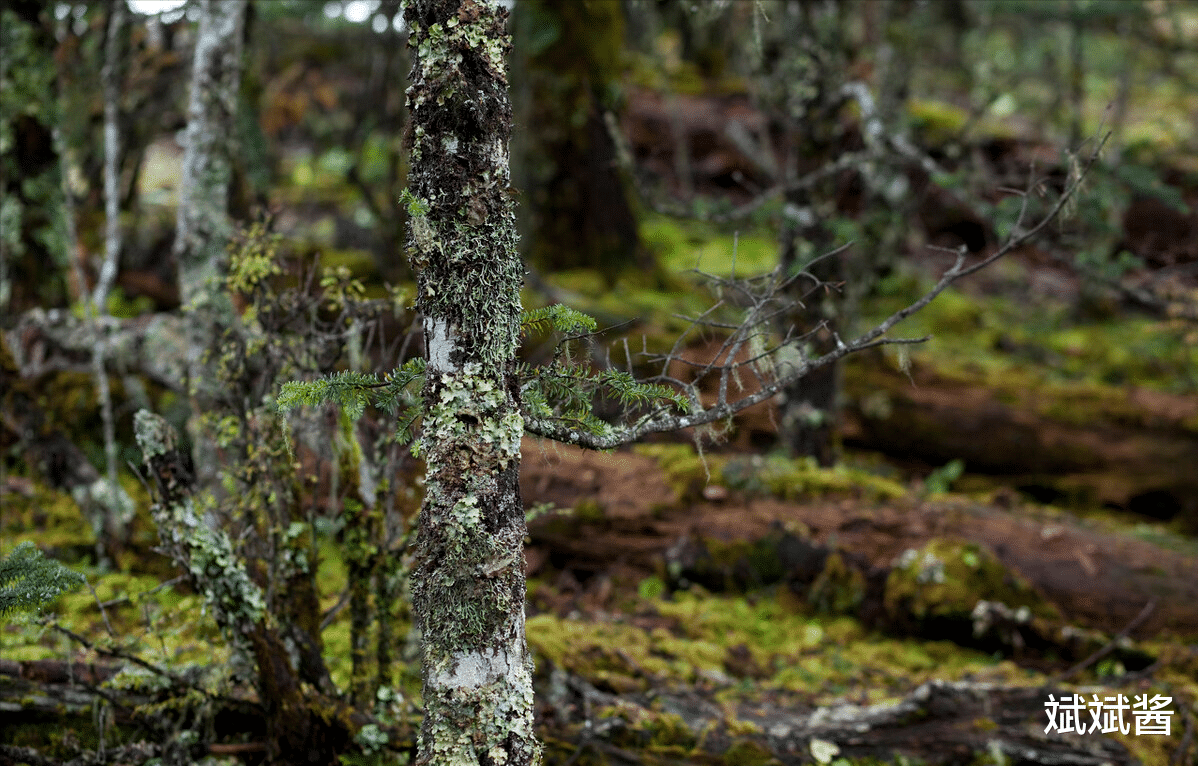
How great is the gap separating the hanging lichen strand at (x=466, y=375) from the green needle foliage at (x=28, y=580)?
138cm

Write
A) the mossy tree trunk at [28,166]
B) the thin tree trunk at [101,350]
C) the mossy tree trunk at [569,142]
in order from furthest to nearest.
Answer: the mossy tree trunk at [569,142]
the mossy tree trunk at [28,166]
the thin tree trunk at [101,350]

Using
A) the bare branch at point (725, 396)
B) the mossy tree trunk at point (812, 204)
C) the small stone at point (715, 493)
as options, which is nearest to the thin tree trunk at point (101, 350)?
the bare branch at point (725, 396)

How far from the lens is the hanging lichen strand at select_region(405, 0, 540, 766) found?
2535mm

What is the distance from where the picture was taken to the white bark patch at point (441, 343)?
8.45ft

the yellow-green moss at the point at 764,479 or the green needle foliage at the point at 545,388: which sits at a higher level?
the green needle foliage at the point at 545,388

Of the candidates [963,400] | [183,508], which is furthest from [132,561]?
[963,400]

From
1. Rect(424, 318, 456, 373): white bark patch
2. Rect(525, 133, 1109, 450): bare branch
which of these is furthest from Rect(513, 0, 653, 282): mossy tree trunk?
Rect(424, 318, 456, 373): white bark patch

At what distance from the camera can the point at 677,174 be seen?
1436 cm

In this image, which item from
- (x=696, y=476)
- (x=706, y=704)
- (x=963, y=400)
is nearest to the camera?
(x=706, y=704)

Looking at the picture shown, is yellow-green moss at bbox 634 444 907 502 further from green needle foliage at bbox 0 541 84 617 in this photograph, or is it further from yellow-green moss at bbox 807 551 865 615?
green needle foliage at bbox 0 541 84 617

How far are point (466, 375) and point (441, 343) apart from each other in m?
0.13

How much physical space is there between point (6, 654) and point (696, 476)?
14.6 feet

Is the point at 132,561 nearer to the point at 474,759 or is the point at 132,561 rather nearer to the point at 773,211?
the point at 474,759

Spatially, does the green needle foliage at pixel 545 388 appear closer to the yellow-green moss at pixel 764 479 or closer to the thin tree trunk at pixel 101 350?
the thin tree trunk at pixel 101 350
